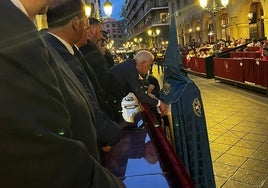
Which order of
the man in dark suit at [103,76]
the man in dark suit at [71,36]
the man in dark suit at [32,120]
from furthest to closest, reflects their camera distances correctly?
the man in dark suit at [103,76], the man in dark suit at [71,36], the man in dark suit at [32,120]

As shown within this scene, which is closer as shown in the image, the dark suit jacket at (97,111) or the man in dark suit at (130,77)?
the dark suit jacket at (97,111)

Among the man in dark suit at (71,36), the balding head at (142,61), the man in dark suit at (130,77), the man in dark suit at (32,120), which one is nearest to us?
the man in dark suit at (32,120)

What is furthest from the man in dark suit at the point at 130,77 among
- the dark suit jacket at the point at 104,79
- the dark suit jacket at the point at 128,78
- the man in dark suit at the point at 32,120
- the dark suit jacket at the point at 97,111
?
the man in dark suit at the point at 32,120

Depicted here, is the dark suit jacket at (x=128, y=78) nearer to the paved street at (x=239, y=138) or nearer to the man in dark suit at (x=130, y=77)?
the man in dark suit at (x=130, y=77)

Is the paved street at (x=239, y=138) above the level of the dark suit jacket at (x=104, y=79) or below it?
below

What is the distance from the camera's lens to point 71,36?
2018mm

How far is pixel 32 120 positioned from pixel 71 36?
1.22m

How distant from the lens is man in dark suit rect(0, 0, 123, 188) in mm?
854

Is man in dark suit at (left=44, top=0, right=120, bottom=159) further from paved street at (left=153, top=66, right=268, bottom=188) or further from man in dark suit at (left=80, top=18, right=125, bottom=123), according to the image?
paved street at (left=153, top=66, right=268, bottom=188)

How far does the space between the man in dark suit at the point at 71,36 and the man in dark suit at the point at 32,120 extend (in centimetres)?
90

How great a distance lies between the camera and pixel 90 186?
3.28ft

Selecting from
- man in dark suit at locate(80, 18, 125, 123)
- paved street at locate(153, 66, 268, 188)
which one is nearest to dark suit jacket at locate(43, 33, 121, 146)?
man in dark suit at locate(80, 18, 125, 123)

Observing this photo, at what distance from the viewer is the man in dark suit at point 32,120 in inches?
33.6

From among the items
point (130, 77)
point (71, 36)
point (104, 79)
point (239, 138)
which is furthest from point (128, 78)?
point (239, 138)
